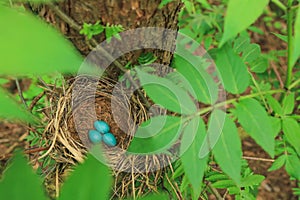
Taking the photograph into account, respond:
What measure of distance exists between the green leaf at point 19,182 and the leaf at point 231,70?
672mm

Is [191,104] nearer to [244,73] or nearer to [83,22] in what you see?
[244,73]

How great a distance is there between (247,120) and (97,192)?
1.95 ft

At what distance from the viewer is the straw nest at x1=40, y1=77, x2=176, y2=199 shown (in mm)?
1298

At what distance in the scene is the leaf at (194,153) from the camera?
2.87ft

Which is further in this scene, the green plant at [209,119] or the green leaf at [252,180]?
the green leaf at [252,180]

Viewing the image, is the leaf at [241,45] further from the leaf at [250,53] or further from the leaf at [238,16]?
the leaf at [238,16]

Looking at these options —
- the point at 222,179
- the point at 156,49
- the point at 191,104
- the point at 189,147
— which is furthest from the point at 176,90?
the point at 156,49

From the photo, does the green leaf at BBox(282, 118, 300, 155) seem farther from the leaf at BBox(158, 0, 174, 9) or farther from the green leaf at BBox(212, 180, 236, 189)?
the leaf at BBox(158, 0, 174, 9)

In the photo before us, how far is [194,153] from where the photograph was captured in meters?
0.91

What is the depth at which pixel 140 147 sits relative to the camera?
108cm

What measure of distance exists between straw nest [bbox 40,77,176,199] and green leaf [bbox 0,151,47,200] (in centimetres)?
83

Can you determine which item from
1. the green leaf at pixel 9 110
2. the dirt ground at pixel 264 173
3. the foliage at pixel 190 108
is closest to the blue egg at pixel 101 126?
the foliage at pixel 190 108

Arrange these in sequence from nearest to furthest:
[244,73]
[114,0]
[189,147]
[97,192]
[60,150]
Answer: [97,192]
[189,147]
[244,73]
[60,150]
[114,0]

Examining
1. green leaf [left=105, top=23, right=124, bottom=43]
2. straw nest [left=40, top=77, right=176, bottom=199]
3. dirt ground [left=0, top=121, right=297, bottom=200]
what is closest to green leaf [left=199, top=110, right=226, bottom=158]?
straw nest [left=40, top=77, right=176, bottom=199]
